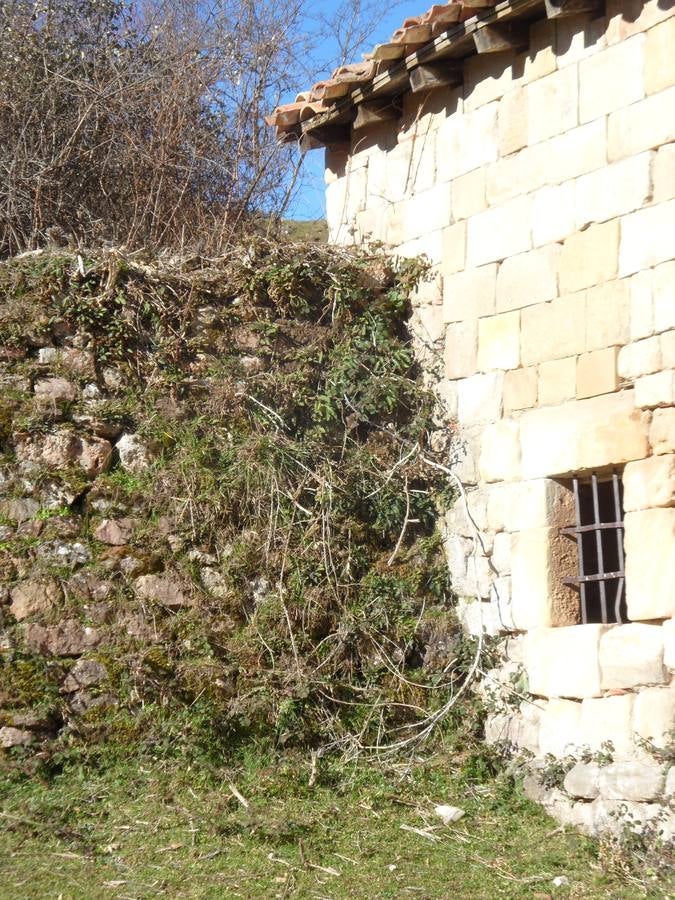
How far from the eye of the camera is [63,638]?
5.05 m

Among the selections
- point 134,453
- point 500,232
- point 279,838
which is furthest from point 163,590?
point 500,232

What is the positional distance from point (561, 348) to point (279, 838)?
297 cm

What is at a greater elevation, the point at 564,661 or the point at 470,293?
the point at 470,293

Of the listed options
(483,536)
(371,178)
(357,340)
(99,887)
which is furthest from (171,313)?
(99,887)

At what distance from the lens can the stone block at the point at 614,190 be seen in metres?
4.94

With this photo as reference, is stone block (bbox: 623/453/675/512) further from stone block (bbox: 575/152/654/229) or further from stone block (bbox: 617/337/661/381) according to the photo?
stone block (bbox: 575/152/654/229)

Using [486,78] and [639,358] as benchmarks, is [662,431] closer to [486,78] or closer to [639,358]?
[639,358]

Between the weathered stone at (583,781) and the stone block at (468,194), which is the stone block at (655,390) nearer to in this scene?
the stone block at (468,194)

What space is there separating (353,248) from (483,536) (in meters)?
→ 2.24

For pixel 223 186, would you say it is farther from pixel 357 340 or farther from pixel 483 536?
pixel 483 536

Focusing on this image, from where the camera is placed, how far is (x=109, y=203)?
7.65 m

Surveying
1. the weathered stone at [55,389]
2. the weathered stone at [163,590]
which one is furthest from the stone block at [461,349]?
the weathered stone at [55,389]

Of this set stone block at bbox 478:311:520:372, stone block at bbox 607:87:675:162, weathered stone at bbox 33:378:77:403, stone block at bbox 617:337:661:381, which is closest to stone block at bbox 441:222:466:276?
stone block at bbox 478:311:520:372

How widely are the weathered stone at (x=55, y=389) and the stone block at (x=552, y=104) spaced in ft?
10.2
